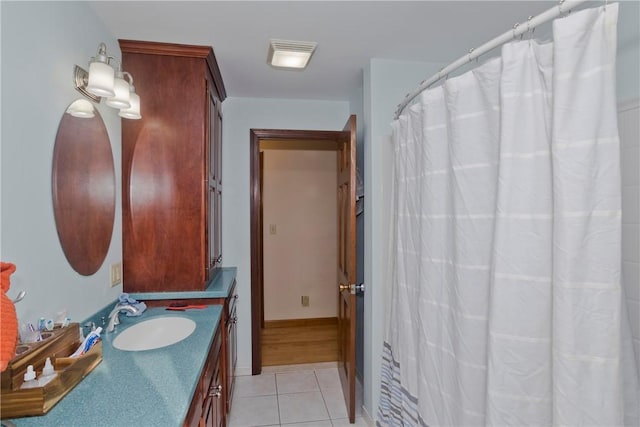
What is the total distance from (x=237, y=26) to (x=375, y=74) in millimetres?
924

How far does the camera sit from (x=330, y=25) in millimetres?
1737

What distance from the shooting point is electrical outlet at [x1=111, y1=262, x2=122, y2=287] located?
1.78 meters

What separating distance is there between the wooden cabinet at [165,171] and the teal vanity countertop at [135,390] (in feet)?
1.94

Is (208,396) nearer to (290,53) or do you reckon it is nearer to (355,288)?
(355,288)

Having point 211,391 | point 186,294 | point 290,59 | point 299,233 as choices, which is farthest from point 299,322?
point 290,59

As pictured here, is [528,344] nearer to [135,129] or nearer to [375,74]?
[375,74]

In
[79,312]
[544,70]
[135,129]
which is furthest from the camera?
[135,129]

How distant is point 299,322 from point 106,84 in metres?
3.32

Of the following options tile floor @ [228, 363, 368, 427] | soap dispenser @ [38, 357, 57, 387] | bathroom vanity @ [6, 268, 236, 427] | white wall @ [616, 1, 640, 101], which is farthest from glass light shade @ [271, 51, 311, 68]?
tile floor @ [228, 363, 368, 427]

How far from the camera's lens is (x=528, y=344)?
35.6 inches

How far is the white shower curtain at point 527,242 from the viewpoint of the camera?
784 mm

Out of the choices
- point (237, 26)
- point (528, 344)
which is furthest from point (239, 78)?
point (528, 344)

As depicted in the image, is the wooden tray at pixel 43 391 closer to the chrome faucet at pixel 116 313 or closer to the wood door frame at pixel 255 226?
the chrome faucet at pixel 116 313

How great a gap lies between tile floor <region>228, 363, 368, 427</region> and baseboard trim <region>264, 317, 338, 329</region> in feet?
3.06
